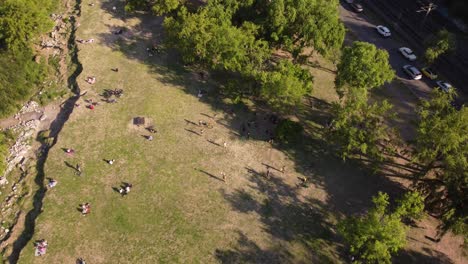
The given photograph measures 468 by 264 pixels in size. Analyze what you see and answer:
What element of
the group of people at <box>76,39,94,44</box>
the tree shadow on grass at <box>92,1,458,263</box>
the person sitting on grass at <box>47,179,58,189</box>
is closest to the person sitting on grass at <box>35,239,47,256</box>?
the person sitting on grass at <box>47,179,58,189</box>

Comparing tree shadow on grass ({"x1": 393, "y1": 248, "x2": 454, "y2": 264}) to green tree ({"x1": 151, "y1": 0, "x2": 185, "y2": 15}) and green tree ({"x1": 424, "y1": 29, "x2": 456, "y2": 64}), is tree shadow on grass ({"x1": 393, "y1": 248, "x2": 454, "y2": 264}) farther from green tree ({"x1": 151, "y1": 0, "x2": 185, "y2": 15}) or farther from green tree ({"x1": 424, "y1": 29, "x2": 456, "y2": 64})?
green tree ({"x1": 151, "y1": 0, "x2": 185, "y2": 15})

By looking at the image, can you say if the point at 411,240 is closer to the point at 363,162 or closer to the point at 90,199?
the point at 363,162

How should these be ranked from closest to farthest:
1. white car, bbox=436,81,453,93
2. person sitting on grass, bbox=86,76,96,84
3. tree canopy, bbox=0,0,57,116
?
1. tree canopy, bbox=0,0,57,116
2. white car, bbox=436,81,453,93
3. person sitting on grass, bbox=86,76,96,84

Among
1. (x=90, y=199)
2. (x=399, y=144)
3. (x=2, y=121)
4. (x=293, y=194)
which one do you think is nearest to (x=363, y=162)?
(x=399, y=144)

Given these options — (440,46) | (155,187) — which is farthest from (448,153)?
(155,187)

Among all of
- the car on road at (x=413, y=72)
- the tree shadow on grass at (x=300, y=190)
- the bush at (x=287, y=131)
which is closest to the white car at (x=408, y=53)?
the car on road at (x=413, y=72)

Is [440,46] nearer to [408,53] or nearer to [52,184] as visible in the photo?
[408,53]
